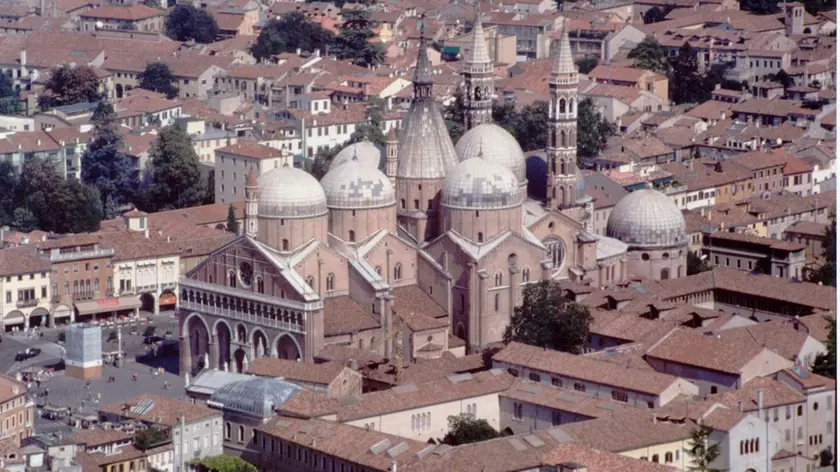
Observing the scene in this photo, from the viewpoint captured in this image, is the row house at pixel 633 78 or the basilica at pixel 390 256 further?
the row house at pixel 633 78

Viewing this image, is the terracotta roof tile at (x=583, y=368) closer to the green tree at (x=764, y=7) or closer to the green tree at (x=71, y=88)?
the green tree at (x=71, y=88)

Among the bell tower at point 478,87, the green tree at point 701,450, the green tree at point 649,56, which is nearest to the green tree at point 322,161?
the bell tower at point 478,87

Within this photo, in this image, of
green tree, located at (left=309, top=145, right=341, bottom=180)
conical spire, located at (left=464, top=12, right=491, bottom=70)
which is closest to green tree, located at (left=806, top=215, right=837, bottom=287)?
conical spire, located at (left=464, top=12, right=491, bottom=70)

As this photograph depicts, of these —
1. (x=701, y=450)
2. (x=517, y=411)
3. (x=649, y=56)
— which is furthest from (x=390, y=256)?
(x=649, y=56)

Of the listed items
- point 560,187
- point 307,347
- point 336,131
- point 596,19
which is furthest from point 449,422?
point 596,19

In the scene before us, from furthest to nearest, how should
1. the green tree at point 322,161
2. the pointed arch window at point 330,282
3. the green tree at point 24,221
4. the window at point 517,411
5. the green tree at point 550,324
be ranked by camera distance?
the green tree at point 322,161
the green tree at point 24,221
the pointed arch window at point 330,282
the green tree at point 550,324
the window at point 517,411

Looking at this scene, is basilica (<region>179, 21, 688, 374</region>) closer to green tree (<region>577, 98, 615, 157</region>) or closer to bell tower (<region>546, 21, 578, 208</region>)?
bell tower (<region>546, 21, 578, 208</region>)
